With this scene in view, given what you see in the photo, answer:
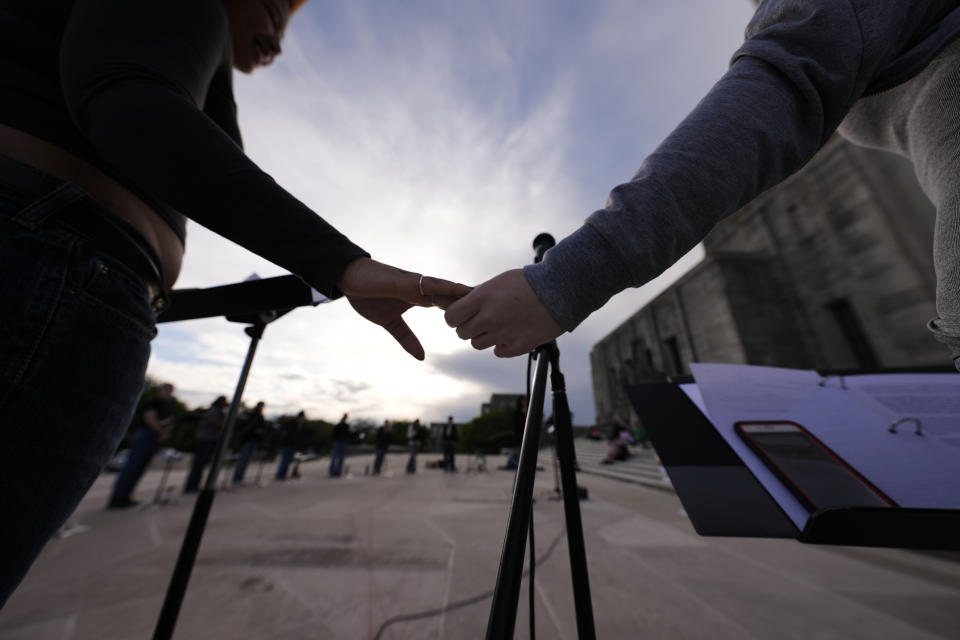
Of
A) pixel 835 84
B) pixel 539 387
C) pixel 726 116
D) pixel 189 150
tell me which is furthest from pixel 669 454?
pixel 189 150

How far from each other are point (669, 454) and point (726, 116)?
878 millimetres

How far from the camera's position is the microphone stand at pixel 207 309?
3.35 feet

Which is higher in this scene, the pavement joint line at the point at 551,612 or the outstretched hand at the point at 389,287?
the outstretched hand at the point at 389,287

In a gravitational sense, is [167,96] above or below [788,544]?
above

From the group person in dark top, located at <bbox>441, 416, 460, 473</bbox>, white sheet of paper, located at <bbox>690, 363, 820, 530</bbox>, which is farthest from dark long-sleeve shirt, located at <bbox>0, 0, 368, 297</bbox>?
person in dark top, located at <bbox>441, 416, 460, 473</bbox>

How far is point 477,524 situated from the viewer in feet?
11.0

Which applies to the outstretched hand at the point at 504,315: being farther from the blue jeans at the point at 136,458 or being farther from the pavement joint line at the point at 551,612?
the blue jeans at the point at 136,458

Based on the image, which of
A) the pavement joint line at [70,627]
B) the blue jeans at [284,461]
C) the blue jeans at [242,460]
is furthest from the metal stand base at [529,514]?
the blue jeans at [284,461]

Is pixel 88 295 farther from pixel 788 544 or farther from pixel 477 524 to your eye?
pixel 788 544

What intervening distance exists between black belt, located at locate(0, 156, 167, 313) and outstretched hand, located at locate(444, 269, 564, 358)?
749 millimetres

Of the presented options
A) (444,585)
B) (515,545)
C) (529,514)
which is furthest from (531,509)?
(444,585)

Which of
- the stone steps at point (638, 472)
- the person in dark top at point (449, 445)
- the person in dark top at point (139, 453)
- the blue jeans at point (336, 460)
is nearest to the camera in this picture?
the person in dark top at point (139, 453)

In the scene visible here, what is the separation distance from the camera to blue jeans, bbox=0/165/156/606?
57 cm

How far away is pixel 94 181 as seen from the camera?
2.50ft
